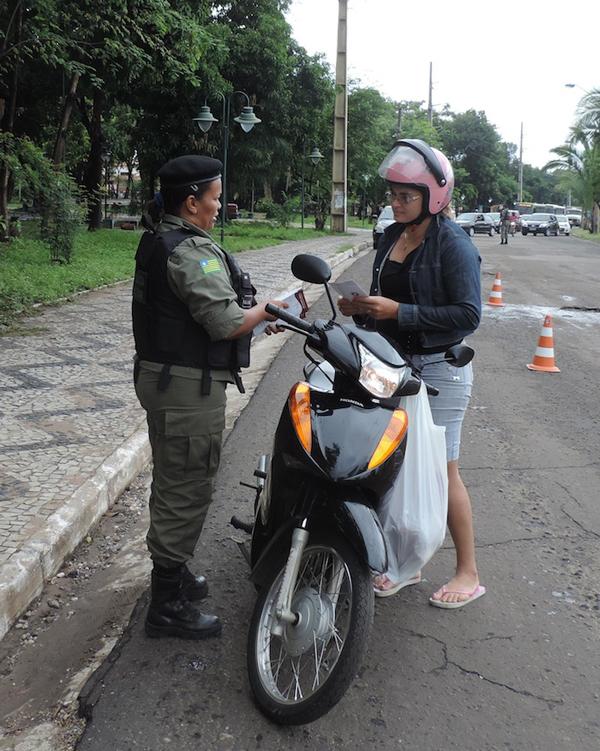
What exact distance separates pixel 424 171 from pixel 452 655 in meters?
1.84

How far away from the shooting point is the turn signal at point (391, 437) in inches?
96.1

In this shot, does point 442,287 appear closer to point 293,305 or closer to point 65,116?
point 293,305

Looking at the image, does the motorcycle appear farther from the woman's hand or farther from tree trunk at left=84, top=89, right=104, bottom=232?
tree trunk at left=84, top=89, right=104, bottom=232

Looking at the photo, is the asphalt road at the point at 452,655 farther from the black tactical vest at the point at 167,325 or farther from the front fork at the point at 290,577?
the black tactical vest at the point at 167,325

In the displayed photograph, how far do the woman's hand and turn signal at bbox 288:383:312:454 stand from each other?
1.32ft

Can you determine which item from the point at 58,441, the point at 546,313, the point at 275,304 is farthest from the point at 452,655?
the point at 546,313

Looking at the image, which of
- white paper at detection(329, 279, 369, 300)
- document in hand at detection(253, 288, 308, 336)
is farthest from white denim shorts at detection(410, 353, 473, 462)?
document in hand at detection(253, 288, 308, 336)

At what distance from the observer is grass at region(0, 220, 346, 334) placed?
10000mm

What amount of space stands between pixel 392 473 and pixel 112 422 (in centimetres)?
315

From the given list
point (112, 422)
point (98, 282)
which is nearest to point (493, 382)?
point (112, 422)

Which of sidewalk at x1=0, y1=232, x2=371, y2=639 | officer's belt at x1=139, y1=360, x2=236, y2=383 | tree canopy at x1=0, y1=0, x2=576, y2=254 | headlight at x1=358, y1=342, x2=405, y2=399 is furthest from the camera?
tree canopy at x1=0, y1=0, x2=576, y2=254

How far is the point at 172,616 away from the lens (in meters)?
2.94

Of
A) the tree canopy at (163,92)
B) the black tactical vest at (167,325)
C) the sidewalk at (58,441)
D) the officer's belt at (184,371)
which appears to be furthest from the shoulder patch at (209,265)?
the tree canopy at (163,92)

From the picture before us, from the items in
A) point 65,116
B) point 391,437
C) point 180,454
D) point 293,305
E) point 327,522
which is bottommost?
point 327,522
